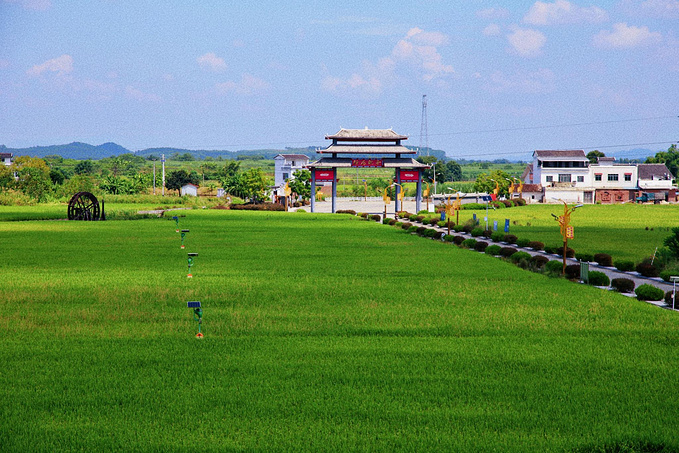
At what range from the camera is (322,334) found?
16359mm

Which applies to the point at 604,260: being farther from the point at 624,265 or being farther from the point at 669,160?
the point at 669,160

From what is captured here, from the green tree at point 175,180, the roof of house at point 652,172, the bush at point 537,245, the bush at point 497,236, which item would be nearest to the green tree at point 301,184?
the green tree at point 175,180

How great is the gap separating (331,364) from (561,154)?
12851 cm

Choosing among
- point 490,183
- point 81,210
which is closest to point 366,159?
point 81,210

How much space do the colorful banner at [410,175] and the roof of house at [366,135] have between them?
7005 millimetres

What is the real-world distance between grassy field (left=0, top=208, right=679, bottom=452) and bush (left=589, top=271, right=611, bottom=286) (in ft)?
3.05

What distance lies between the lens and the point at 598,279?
25.6 meters

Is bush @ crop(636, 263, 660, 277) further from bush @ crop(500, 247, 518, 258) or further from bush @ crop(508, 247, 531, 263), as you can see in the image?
bush @ crop(500, 247, 518, 258)

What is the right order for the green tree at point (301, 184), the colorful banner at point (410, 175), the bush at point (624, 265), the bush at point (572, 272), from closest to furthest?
the bush at point (572, 272) → the bush at point (624, 265) → the colorful banner at point (410, 175) → the green tree at point (301, 184)

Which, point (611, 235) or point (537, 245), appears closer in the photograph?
point (537, 245)

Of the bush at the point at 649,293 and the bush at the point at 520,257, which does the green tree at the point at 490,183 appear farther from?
the bush at the point at 649,293

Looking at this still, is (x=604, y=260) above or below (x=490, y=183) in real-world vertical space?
below

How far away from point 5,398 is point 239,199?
122876 mm

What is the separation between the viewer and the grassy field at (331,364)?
998cm
